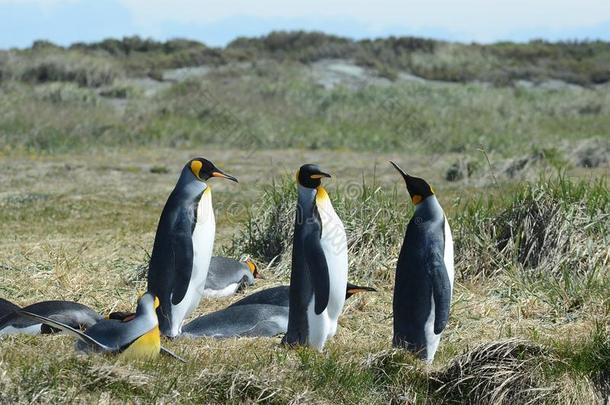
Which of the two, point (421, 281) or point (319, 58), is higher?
point (421, 281)

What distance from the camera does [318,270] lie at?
554 cm

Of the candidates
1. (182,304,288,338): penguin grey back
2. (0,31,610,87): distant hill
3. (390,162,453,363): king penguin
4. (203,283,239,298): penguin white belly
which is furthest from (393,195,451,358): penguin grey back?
(0,31,610,87): distant hill

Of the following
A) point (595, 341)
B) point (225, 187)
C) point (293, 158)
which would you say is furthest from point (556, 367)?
point (293, 158)

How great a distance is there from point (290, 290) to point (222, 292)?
1702 millimetres

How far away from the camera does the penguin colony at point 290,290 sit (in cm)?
527

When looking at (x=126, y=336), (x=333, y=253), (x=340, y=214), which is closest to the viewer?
(x=126, y=336)

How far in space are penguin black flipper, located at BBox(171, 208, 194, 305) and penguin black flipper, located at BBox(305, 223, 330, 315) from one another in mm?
899

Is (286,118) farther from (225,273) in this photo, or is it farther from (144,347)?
(144,347)

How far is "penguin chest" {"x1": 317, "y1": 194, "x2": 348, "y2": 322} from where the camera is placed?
18.4ft

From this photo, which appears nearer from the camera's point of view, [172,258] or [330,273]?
[330,273]

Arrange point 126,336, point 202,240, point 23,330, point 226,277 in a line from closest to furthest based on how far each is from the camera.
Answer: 1. point 126,336
2. point 23,330
3. point 202,240
4. point 226,277

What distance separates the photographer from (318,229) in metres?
5.59

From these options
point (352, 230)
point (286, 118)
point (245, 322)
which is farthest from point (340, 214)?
point (286, 118)

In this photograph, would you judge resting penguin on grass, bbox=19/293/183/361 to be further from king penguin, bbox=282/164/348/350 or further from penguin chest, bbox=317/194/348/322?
penguin chest, bbox=317/194/348/322
